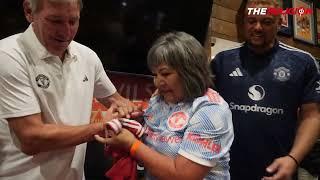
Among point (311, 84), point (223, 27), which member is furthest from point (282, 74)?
point (223, 27)

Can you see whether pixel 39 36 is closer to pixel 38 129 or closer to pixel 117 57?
pixel 38 129

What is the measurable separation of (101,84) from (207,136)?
0.75m

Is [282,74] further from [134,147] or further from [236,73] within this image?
[134,147]

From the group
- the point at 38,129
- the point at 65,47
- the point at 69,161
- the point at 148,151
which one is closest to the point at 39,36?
the point at 65,47

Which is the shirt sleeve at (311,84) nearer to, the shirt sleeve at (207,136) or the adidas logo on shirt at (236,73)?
the adidas logo on shirt at (236,73)

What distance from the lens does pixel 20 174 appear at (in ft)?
4.51

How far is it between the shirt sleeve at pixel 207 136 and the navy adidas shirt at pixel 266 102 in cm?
65

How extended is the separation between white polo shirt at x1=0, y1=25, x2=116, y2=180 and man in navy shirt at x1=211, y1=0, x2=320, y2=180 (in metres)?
0.79

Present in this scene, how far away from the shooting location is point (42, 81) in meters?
1.37

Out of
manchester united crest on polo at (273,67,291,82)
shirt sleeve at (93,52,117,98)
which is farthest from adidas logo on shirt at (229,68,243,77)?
shirt sleeve at (93,52,117,98)

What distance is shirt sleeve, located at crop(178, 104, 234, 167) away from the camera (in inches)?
44.8

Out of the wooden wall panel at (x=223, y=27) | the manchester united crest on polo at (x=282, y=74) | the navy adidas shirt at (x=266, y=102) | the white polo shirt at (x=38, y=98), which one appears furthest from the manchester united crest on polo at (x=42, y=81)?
the wooden wall panel at (x=223, y=27)

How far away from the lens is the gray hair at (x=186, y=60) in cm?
123

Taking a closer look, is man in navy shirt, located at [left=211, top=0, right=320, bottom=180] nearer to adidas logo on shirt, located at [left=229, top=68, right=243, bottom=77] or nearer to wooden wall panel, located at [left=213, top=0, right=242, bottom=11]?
adidas logo on shirt, located at [left=229, top=68, right=243, bottom=77]
